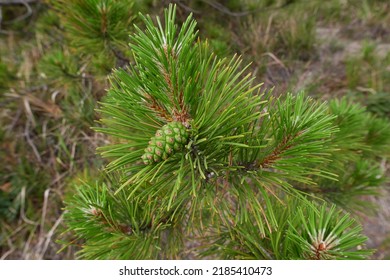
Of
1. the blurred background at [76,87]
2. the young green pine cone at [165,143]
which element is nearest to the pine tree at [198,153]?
the young green pine cone at [165,143]

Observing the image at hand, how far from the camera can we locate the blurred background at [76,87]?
156cm

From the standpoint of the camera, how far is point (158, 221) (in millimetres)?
773

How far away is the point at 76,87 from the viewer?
5.08 feet

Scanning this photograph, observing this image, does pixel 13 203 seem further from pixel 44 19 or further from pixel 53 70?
pixel 44 19

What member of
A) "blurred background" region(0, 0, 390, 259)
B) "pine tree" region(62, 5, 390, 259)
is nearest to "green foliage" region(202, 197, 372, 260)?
"pine tree" region(62, 5, 390, 259)

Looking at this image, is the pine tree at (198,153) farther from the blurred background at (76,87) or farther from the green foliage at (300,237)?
the blurred background at (76,87)

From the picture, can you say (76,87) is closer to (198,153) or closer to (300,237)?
(198,153)

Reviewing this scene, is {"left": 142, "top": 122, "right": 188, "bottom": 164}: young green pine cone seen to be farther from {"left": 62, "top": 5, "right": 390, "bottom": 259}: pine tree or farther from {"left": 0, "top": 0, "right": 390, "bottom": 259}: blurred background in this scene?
{"left": 0, "top": 0, "right": 390, "bottom": 259}: blurred background

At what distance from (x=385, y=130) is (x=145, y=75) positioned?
0.92m

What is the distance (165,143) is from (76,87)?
1162mm

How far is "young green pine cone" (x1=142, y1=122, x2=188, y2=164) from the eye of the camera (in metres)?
0.54

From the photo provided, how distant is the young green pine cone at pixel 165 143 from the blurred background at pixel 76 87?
2.61 ft

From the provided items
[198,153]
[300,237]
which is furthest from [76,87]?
[300,237]
